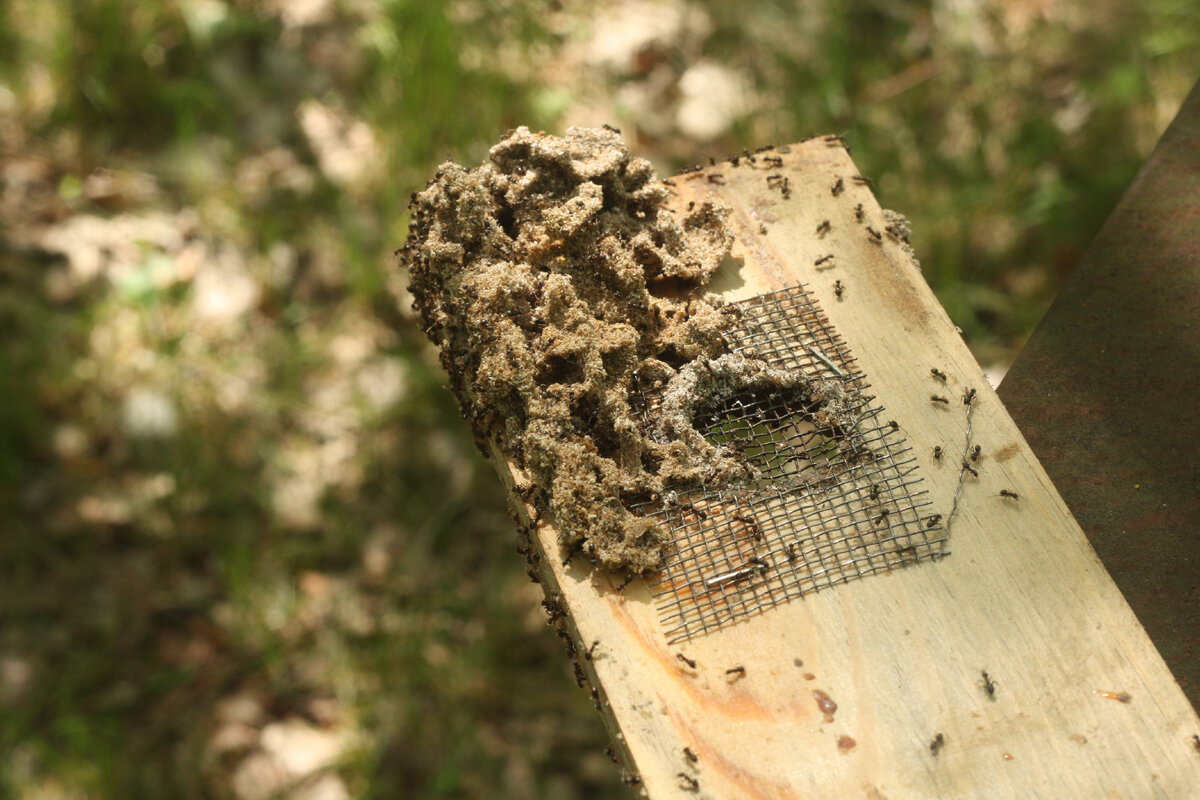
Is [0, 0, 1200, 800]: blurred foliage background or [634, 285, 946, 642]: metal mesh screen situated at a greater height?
[0, 0, 1200, 800]: blurred foliage background

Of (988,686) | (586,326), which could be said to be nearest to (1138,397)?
(988,686)

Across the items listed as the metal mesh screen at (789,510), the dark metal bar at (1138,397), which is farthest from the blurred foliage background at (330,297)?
the metal mesh screen at (789,510)

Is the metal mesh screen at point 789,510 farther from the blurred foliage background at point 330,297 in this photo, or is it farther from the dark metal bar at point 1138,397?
the blurred foliage background at point 330,297

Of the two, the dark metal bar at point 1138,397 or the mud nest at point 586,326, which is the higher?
the mud nest at point 586,326

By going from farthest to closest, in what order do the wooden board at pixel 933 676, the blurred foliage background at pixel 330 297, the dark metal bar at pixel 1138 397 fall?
the blurred foliage background at pixel 330 297 → the dark metal bar at pixel 1138 397 → the wooden board at pixel 933 676

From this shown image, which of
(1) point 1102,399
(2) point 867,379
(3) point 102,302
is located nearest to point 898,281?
(2) point 867,379

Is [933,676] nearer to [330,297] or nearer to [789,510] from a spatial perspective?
[789,510]

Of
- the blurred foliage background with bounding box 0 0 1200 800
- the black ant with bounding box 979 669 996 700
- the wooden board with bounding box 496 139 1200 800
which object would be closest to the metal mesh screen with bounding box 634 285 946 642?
the wooden board with bounding box 496 139 1200 800

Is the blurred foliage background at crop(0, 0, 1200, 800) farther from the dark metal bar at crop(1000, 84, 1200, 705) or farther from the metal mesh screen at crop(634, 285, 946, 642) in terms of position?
the metal mesh screen at crop(634, 285, 946, 642)
